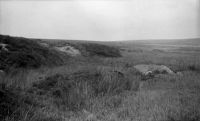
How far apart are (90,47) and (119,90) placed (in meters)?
19.7

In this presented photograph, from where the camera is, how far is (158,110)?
3.96 m

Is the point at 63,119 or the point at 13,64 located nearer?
the point at 63,119

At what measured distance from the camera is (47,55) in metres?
13.5

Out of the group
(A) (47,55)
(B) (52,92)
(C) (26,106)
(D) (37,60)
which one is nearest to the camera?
(C) (26,106)

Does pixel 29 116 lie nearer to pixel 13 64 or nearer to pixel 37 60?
pixel 13 64

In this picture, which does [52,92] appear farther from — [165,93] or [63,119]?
[165,93]

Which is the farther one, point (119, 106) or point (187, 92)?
point (187, 92)

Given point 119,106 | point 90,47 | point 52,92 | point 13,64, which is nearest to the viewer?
point 119,106

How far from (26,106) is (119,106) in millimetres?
2071

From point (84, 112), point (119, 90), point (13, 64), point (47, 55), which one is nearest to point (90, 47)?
point (47, 55)

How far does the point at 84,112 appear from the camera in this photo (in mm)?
4078

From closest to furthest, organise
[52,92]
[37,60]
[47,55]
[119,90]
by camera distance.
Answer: [52,92] < [119,90] < [37,60] < [47,55]

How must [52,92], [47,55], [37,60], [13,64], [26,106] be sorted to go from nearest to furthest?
[26,106]
[52,92]
[13,64]
[37,60]
[47,55]

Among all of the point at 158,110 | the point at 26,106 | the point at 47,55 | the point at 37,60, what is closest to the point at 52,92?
the point at 26,106
